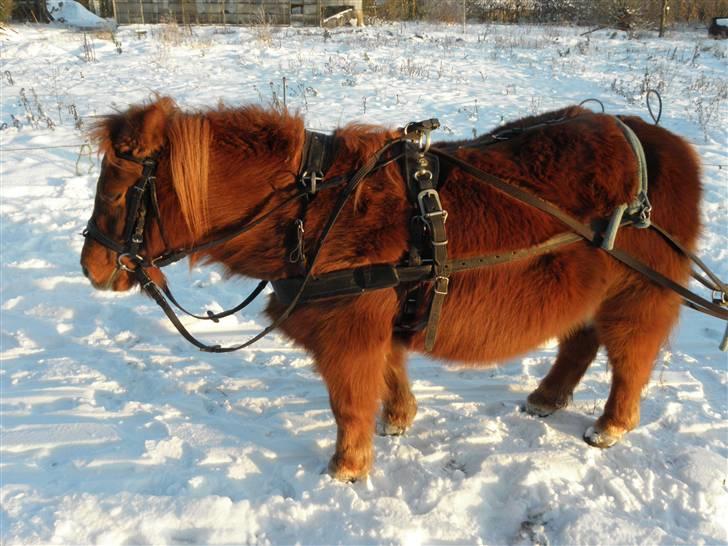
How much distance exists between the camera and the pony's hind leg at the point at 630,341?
2543 mm

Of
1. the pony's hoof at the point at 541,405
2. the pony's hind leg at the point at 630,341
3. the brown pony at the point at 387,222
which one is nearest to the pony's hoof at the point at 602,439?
the pony's hind leg at the point at 630,341

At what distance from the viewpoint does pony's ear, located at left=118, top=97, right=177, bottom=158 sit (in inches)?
82.8

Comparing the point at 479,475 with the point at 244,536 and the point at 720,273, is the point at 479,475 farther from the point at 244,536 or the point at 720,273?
the point at 720,273

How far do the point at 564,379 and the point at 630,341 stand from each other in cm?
58

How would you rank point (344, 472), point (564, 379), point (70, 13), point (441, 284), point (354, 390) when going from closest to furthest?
1. point (441, 284)
2. point (354, 390)
3. point (344, 472)
4. point (564, 379)
5. point (70, 13)

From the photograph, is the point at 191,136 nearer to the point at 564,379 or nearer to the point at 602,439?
the point at 564,379

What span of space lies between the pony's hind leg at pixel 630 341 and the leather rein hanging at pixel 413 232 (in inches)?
10.1

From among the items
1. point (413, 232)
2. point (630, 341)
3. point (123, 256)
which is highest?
point (413, 232)

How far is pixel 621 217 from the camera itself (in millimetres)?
2242

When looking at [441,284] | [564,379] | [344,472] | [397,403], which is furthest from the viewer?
[564,379]

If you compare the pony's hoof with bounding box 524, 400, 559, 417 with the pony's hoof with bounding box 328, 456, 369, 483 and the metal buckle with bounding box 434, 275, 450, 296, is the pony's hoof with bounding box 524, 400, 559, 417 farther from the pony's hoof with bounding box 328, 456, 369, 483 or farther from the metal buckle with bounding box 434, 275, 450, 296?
the metal buckle with bounding box 434, 275, 450, 296

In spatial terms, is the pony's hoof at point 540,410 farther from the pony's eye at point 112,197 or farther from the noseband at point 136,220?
the pony's eye at point 112,197

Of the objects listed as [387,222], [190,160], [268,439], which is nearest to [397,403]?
[268,439]

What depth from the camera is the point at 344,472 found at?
262 cm
